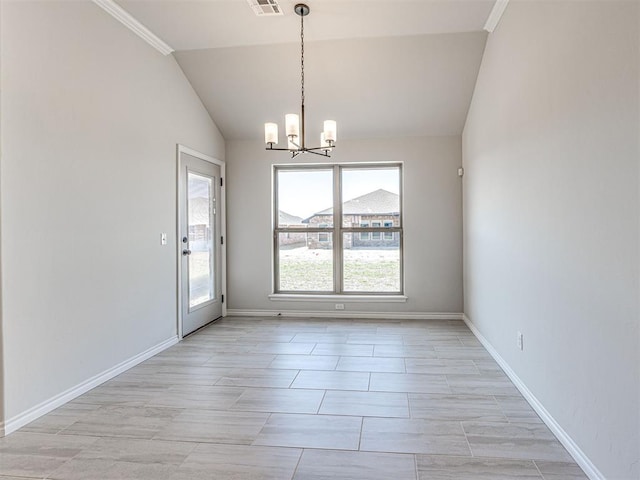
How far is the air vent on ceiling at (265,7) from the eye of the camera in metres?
3.34

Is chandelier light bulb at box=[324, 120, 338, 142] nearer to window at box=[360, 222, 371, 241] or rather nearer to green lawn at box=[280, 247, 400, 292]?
window at box=[360, 222, 371, 241]

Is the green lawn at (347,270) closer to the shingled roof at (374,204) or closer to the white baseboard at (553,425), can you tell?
the shingled roof at (374,204)

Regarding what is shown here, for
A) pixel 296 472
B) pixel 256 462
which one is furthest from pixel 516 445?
pixel 256 462

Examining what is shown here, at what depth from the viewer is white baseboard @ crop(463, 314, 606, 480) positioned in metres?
1.98

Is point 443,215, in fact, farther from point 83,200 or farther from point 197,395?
point 83,200

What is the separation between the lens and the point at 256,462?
84.4 inches

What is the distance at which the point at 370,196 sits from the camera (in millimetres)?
5621

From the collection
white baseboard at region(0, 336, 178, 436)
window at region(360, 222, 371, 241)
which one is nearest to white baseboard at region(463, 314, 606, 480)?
window at region(360, 222, 371, 241)

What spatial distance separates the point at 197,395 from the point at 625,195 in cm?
283

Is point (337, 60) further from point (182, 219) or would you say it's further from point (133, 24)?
point (182, 219)

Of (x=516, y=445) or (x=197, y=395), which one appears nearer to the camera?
(x=516, y=445)

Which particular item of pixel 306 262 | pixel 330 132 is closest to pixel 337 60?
pixel 330 132

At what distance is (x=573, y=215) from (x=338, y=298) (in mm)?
3644

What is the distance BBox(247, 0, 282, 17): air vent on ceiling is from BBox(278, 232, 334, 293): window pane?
288 cm
